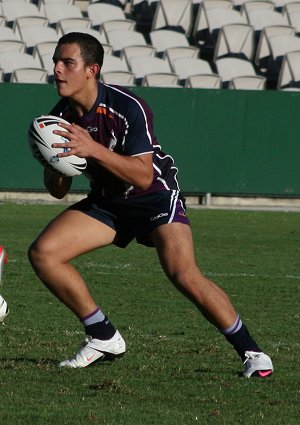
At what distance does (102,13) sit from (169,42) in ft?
5.26

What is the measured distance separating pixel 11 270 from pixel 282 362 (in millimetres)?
5143

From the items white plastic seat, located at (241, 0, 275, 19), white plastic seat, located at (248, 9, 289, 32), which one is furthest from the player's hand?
white plastic seat, located at (241, 0, 275, 19)

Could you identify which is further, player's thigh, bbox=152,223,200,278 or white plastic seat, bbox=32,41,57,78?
white plastic seat, bbox=32,41,57,78

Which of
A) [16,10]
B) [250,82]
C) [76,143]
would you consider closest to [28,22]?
[16,10]

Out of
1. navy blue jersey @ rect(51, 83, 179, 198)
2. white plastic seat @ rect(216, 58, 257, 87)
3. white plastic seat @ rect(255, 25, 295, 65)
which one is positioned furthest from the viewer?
white plastic seat @ rect(255, 25, 295, 65)

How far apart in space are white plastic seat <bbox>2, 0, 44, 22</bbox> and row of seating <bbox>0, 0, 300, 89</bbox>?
0.04m

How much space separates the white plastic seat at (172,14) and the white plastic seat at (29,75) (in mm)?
4240

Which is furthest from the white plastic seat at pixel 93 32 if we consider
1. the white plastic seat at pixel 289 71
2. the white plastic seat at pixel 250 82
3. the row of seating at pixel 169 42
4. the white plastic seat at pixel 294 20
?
the white plastic seat at pixel 294 20

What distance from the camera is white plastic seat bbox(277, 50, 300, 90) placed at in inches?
877

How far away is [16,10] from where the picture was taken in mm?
23547

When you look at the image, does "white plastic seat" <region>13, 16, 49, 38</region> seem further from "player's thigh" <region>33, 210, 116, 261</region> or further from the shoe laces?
the shoe laces

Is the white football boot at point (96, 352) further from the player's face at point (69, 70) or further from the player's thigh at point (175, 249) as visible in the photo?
the player's face at point (69, 70)

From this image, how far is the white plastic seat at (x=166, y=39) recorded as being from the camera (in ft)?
76.8

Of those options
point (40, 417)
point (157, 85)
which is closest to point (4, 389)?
point (40, 417)
